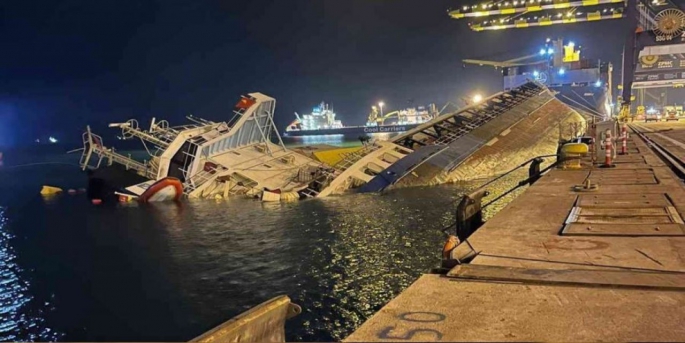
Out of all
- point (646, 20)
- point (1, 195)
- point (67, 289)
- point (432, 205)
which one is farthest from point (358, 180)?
point (646, 20)

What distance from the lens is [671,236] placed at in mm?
7465

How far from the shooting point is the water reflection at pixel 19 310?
1089 centimetres

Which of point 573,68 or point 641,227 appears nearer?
point 641,227

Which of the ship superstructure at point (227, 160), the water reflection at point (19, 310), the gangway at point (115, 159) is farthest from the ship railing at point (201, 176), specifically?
the water reflection at point (19, 310)

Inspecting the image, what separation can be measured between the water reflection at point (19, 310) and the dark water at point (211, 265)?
3cm

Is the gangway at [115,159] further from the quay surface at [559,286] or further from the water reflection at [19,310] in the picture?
the quay surface at [559,286]

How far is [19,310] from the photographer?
12562 millimetres

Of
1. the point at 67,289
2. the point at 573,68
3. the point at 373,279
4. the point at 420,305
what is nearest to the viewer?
the point at 420,305

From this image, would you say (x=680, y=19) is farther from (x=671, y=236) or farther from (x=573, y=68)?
(x=671, y=236)

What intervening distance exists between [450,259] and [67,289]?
42.3 feet

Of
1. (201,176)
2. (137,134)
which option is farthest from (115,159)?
(201,176)

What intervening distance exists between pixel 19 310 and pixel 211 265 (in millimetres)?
5362

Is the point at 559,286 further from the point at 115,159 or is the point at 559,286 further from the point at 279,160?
the point at 115,159

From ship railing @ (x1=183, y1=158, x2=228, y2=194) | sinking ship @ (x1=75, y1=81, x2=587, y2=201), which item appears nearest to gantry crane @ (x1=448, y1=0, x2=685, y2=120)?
sinking ship @ (x1=75, y1=81, x2=587, y2=201)
